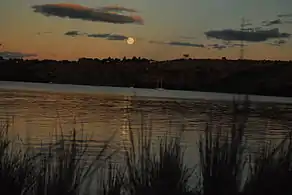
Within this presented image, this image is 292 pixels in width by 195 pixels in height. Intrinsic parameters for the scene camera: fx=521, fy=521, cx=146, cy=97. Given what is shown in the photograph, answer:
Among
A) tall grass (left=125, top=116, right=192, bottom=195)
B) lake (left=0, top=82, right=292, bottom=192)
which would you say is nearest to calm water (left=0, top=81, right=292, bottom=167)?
lake (left=0, top=82, right=292, bottom=192)

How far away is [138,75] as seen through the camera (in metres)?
9.04

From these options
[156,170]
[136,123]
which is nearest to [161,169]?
[156,170]

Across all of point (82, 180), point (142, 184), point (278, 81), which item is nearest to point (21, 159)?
point (82, 180)

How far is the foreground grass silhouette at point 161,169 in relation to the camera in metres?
3.91

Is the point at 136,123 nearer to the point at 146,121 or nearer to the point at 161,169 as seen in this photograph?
the point at 146,121

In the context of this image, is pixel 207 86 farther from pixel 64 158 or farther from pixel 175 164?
pixel 64 158

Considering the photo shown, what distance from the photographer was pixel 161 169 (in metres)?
4.16

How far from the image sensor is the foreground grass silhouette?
12.8 ft

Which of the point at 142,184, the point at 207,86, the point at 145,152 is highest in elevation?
the point at 207,86

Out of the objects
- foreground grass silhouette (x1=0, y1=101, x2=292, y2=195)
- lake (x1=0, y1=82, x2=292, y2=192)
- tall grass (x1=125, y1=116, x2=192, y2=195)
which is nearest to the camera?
foreground grass silhouette (x1=0, y1=101, x2=292, y2=195)

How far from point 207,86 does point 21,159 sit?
2333mm

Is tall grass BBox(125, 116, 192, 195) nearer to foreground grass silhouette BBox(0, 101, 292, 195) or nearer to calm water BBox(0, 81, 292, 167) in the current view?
foreground grass silhouette BBox(0, 101, 292, 195)

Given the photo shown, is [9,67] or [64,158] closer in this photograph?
[64,158]

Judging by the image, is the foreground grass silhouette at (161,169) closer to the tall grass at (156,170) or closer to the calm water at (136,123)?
the tall grass at (156,170)
